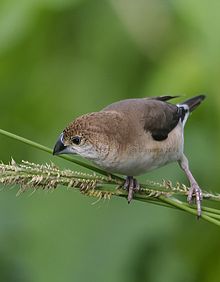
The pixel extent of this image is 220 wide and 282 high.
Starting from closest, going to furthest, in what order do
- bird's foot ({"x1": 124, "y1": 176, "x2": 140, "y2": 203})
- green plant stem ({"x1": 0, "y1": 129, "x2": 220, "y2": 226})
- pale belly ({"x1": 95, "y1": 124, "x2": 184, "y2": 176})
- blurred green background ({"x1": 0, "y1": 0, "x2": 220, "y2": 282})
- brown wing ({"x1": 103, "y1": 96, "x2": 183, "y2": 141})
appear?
1. green plant stem ({"x1": 0, "y1": 129, "x2": 220, "y2": 226})
2. bird's foot ({"x1": 124, "y1": 176, "x2": 140, "y2": 203})
3. pale belly ({"x1": 95, "y1": 124, "x2": 184, "y2": 176})
4. blurred green background ({"x1": 0, "y1": 0, "x2": 220, "y2": 282})
5. brown wing ({"x1": 103, "y1": 96, "x2": 183, "y2": 141})

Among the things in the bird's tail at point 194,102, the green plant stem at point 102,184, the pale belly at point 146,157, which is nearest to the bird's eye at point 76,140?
the pale belly at point 146,157

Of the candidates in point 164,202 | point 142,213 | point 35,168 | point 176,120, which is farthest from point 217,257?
point 35,168

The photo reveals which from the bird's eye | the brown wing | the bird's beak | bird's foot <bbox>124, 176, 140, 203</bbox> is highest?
the brown wing

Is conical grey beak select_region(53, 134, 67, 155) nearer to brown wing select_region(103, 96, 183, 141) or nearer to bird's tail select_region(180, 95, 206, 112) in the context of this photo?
brown wing select_region(103, 96, 183, 141)

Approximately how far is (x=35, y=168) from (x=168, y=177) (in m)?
1.72

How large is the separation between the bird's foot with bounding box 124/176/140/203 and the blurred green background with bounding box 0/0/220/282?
46 cm

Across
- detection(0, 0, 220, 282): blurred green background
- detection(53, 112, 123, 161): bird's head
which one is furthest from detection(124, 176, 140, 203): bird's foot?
detection(0, 0, 220, 282): blurred green background

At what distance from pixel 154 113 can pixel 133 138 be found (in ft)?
1.70

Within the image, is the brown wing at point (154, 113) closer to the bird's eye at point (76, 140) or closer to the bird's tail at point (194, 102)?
the bird's tail at point (194, 102)

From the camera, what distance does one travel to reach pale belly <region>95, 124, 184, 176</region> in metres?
3.61

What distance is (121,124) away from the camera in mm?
3809

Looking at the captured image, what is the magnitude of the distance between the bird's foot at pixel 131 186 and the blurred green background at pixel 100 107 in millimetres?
458

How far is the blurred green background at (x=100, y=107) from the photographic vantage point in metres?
3.90

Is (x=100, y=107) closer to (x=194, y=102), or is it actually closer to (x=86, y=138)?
(x=194, y=102)
